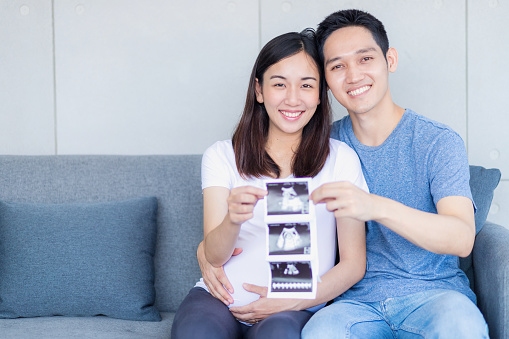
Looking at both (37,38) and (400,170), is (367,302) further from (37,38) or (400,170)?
(37,38)

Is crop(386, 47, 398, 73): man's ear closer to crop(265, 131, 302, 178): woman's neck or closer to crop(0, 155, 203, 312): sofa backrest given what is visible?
crop(265, 131, 302, 178): woman's neck

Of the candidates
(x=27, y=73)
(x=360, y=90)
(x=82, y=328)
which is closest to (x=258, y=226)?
(x=360, y=90)

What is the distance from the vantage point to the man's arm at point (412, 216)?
1533mm

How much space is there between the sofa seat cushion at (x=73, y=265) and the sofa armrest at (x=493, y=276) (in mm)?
1331

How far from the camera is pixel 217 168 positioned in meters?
2.08

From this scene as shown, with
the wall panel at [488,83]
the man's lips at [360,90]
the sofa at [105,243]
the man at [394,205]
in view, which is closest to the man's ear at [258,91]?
the man at [394,205]

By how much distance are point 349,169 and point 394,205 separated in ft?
1.39

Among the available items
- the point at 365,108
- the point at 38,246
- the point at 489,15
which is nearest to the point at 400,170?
the point at 365,108

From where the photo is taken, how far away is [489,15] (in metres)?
2.74

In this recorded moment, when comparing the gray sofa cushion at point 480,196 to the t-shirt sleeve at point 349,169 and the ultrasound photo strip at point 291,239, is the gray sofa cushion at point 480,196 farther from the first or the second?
the ultrasound photo strip at point 291,239

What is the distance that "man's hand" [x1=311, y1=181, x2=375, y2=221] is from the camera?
153cm

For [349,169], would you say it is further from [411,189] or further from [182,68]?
[182,68]

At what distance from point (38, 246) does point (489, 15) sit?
8.10ft

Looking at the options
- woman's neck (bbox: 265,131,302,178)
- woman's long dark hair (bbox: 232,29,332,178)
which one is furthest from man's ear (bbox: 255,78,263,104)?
woman's neck (bbox: 265,131,302,178)
